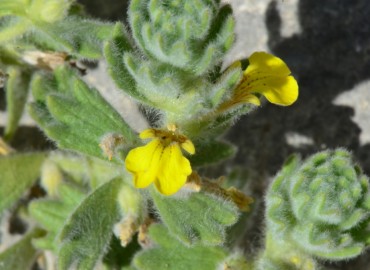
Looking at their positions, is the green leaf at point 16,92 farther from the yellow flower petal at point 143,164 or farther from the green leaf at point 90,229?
the yellow flower petal at point 143,164

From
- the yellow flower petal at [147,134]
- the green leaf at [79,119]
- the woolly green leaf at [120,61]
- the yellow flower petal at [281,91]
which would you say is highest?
the woolly green leaf at [120,61]

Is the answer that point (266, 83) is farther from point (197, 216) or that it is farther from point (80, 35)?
point (80, 35)

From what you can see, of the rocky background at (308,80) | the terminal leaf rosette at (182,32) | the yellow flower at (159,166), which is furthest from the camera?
the rocky background at (308,80)

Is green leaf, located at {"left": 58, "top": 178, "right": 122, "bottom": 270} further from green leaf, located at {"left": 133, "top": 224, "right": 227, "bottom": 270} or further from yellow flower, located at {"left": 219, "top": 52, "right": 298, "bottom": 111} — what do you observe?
yellow flower, located at {"left": 219, "top": 52, "right": 298, "bottom": 111}

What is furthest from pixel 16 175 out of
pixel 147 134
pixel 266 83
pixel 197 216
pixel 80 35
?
pixel 266 83

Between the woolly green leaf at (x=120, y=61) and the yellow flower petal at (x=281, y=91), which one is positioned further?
the yellow flower petal at (x=281, y=91)

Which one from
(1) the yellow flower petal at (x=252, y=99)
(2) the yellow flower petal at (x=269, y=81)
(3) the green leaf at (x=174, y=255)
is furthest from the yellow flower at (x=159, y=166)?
(3) the green leaf at (x=174, y=255)

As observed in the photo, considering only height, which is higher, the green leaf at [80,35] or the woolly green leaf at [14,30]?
the green leaf at [80,35]
